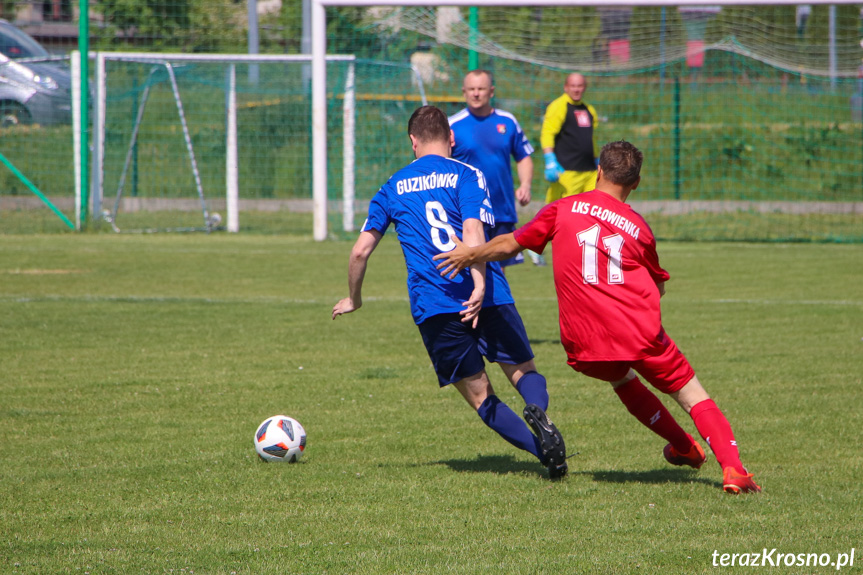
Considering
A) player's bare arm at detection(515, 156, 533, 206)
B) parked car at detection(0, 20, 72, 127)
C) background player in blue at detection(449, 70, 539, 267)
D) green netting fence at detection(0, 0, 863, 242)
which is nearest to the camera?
background player in blue at detection(449, 70, 539, 267)

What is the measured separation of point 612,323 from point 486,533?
3.60 ft

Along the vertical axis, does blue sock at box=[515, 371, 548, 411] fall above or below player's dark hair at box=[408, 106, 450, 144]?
below

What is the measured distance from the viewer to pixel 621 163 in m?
4.43

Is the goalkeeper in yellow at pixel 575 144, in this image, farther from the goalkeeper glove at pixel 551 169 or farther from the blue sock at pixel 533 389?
the blue sock at pixel 533 389

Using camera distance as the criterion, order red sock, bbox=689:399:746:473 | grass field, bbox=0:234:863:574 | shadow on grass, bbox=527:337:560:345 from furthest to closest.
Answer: shadow on grass, bbox=527:337:560:345 < red sock, bbox=689:399:746:473 < grass field, bbox=0:234:863:574

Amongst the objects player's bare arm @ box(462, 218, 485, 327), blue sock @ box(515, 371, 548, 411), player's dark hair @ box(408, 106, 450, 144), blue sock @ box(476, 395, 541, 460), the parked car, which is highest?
the parked car

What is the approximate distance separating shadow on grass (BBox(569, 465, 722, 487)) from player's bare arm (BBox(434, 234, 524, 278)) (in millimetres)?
1133

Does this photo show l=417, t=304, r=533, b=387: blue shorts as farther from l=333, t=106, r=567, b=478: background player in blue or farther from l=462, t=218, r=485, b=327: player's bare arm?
l=462, t=218, r=485, b=327: player's bare arm

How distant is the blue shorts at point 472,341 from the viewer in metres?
4.64

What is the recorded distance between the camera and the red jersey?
4.30 m

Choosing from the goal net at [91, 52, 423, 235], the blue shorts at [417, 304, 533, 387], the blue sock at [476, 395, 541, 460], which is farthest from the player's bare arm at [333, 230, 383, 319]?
the goal net at [91, 52, 423, 235]

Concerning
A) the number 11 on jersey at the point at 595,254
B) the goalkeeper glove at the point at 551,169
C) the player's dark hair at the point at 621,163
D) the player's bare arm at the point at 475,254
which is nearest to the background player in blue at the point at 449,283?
the player's bare arm at the point at 475,254

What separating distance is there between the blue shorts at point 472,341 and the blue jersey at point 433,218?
0.06 meters

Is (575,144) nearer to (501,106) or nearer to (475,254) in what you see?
(475,254)
